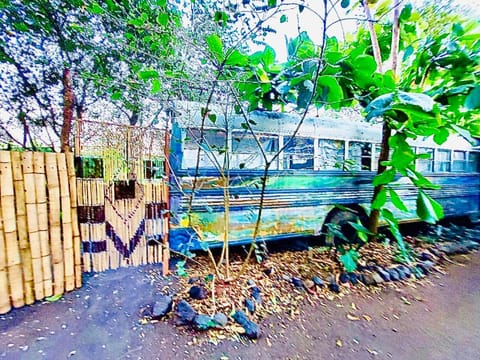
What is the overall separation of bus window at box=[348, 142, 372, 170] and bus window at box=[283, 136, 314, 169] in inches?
30.4

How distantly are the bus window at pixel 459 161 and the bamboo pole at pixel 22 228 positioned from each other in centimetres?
703

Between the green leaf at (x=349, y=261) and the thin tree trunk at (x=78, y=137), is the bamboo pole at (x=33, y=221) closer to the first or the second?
the thin tree trunk at (x=78, y=137)

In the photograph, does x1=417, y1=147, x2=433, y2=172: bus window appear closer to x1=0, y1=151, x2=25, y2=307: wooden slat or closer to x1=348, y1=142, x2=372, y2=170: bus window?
x1=348, y1=142, x2=372, y2=170: bus window

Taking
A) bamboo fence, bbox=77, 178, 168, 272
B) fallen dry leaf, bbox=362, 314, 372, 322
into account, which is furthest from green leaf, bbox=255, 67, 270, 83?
fallen dry leaf, bbox=362, 314, 372, 322

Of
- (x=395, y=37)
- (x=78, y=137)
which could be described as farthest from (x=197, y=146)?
(x=395, y=37)

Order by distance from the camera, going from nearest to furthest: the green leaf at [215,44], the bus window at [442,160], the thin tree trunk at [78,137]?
the green leaf at [215,44] → the thin tree trunk at [78,137] → the bus window at [442,160]

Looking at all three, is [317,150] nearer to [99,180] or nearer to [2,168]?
[99,180]

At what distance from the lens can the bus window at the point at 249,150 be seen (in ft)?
10.8

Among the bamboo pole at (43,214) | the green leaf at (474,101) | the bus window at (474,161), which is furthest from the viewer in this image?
the bus window at (474,161)

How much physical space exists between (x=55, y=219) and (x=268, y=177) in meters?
2.40

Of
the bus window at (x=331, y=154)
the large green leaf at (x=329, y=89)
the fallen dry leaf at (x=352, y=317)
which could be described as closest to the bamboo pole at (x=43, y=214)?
the large green leaf at (x=329, y=89)

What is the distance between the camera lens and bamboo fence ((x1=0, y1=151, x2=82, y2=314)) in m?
2.19

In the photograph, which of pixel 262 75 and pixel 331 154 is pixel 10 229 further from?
pixel 331 154

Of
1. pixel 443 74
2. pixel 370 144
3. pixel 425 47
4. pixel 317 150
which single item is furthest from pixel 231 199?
pixel 443 74
